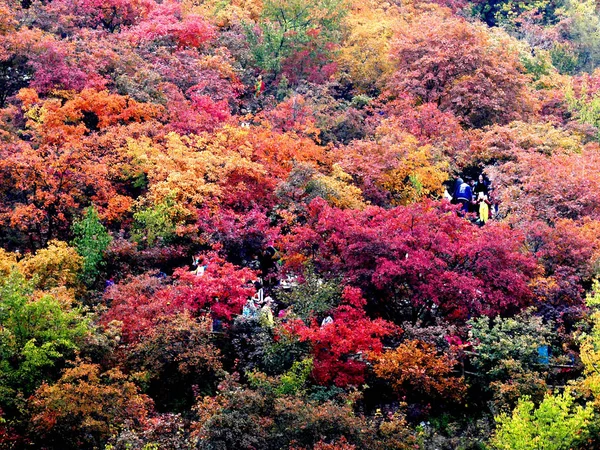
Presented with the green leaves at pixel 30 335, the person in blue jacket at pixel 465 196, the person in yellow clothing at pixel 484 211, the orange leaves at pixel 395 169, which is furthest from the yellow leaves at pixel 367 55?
the green leaves at pixel 30 335

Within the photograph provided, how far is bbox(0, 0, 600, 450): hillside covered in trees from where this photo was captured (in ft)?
50.7

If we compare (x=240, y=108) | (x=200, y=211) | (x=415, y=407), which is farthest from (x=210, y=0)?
(x=415, y=407)

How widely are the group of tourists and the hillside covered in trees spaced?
0.37 ft

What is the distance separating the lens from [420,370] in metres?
16.5

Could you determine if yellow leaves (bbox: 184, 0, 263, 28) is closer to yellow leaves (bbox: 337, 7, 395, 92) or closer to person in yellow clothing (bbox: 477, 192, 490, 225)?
yellow leaves (bbox: 337, 7, 395, 92)

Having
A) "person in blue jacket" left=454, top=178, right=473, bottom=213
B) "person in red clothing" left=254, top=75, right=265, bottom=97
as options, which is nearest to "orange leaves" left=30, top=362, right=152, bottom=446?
"person in blue jacket" left=454, top=178, right=473, bottom=213

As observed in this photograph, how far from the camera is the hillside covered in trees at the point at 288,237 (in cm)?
1545

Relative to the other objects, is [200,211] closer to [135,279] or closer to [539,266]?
[135,279]

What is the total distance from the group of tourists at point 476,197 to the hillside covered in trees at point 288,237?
0.11m

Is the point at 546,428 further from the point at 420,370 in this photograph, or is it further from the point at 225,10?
the point at 225,10

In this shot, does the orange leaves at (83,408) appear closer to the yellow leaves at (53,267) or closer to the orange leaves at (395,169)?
the yellow leaves at (53,267)

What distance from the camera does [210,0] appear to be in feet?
125

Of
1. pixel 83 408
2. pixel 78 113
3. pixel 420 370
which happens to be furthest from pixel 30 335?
pixel 78 113

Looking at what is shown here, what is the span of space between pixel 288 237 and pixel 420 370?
18.7ft
